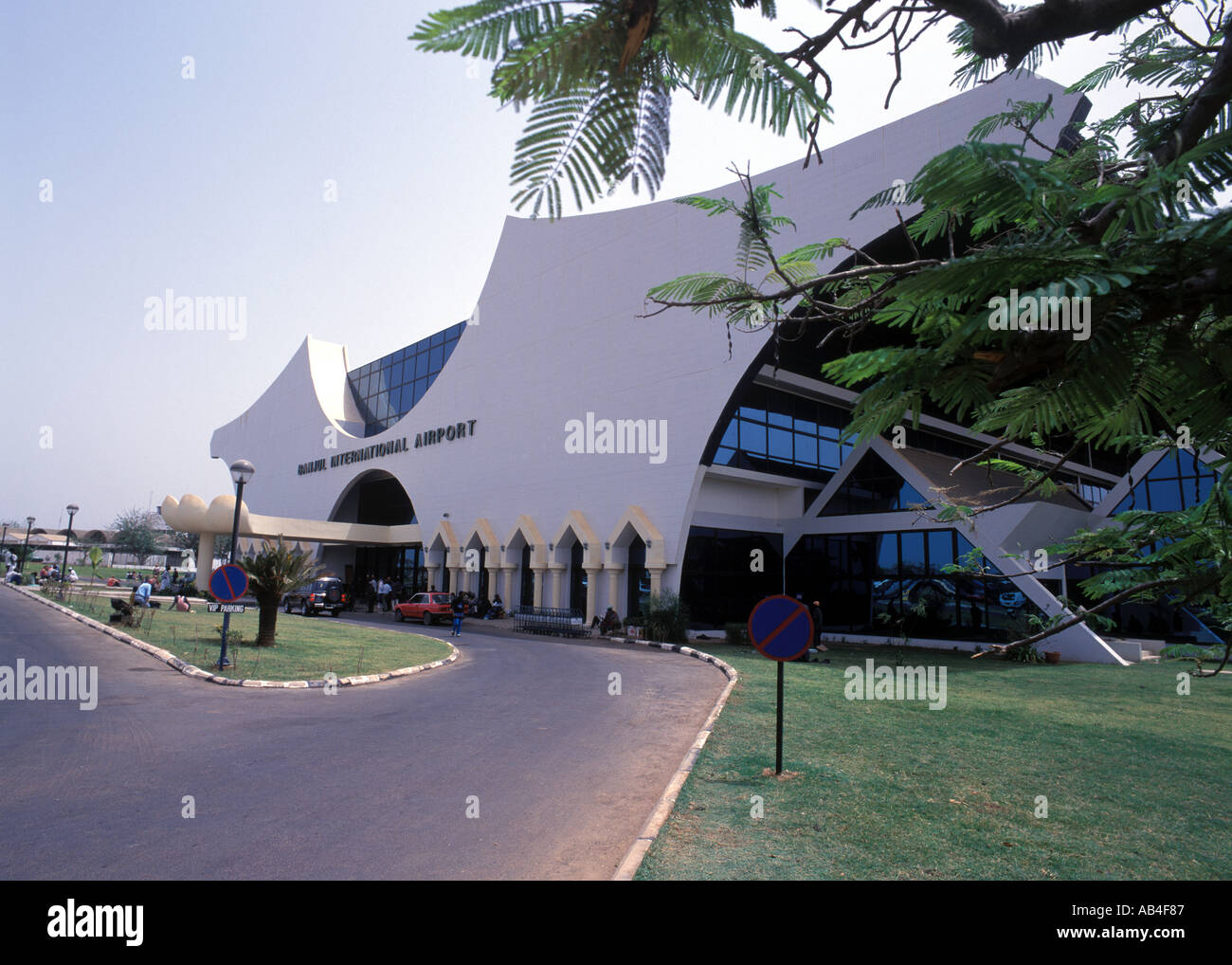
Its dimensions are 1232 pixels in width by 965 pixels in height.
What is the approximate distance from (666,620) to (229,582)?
1539 centimetres

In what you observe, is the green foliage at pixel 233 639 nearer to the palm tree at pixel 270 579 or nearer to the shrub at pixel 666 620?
the palm tree at pixel 270 579

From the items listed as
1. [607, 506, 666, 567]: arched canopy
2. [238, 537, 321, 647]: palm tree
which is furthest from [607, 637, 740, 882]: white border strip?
[607, 506, 666, 567]: arched canopy

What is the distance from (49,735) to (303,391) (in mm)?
51136

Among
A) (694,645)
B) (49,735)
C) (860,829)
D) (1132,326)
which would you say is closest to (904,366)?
(1132,326)

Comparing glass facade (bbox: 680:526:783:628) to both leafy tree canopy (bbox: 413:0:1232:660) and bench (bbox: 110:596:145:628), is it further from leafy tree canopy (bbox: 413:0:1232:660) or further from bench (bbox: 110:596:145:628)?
leafy tree canopy (bbox: 413:0:1232:660)

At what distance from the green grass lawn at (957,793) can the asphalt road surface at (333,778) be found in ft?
2.45

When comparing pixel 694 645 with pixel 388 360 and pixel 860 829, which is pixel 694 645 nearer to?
pixel 860 829

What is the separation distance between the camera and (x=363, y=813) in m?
5.75

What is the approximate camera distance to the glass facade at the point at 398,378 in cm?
4572

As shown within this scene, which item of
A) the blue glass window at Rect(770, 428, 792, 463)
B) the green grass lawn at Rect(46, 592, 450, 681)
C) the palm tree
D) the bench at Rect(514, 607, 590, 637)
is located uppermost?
the blue glass window at Rect(770, 428, 792, 463)

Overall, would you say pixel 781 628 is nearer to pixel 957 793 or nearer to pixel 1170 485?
pixel 957 793

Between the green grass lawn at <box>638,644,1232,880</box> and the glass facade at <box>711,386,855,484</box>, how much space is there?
670 inches

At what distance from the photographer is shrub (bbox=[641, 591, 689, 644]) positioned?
82.0ft

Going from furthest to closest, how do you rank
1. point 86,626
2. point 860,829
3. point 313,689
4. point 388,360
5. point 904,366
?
point 388,360 → point 86,626 → point 313,689 → point 860,829 → point 904,366
